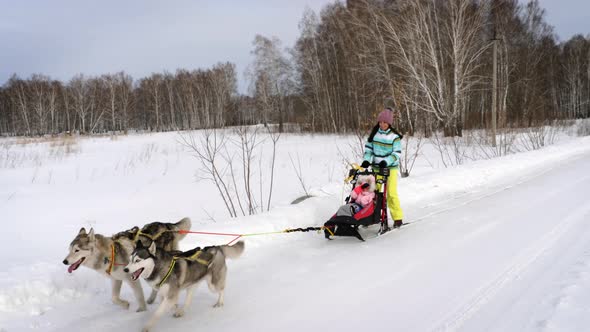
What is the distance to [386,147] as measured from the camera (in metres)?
6.62

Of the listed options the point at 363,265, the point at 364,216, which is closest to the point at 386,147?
the point at 364,216

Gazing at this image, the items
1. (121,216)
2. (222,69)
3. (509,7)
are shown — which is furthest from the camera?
(222,69)

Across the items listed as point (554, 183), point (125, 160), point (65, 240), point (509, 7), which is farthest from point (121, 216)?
point (509, 7)

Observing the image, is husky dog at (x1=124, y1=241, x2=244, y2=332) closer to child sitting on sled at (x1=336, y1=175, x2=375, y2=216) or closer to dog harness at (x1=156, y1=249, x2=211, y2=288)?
dog harness at (x1=156, y1=249, x2=211, y2=288)

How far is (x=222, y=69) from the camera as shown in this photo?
2015 inches

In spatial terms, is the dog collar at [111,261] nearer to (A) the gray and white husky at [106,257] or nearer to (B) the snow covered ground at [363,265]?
(A) the gray and white husky at [106,257]

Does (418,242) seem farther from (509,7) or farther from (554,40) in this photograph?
(554,40)

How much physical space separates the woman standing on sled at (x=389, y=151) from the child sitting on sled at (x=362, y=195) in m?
0.31

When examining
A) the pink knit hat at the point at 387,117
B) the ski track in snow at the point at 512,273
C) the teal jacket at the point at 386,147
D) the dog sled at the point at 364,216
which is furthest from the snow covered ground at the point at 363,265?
the pink knit hat at the point at 387,117

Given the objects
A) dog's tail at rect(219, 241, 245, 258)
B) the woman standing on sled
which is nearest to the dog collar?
dog's tail at rect(219, 241, 245, 258)

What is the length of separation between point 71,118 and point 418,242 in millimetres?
67147

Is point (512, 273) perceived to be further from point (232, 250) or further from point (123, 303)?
point (123, 303)

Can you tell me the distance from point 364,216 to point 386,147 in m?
Result: 1.41

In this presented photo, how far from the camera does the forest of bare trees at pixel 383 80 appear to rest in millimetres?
21969
